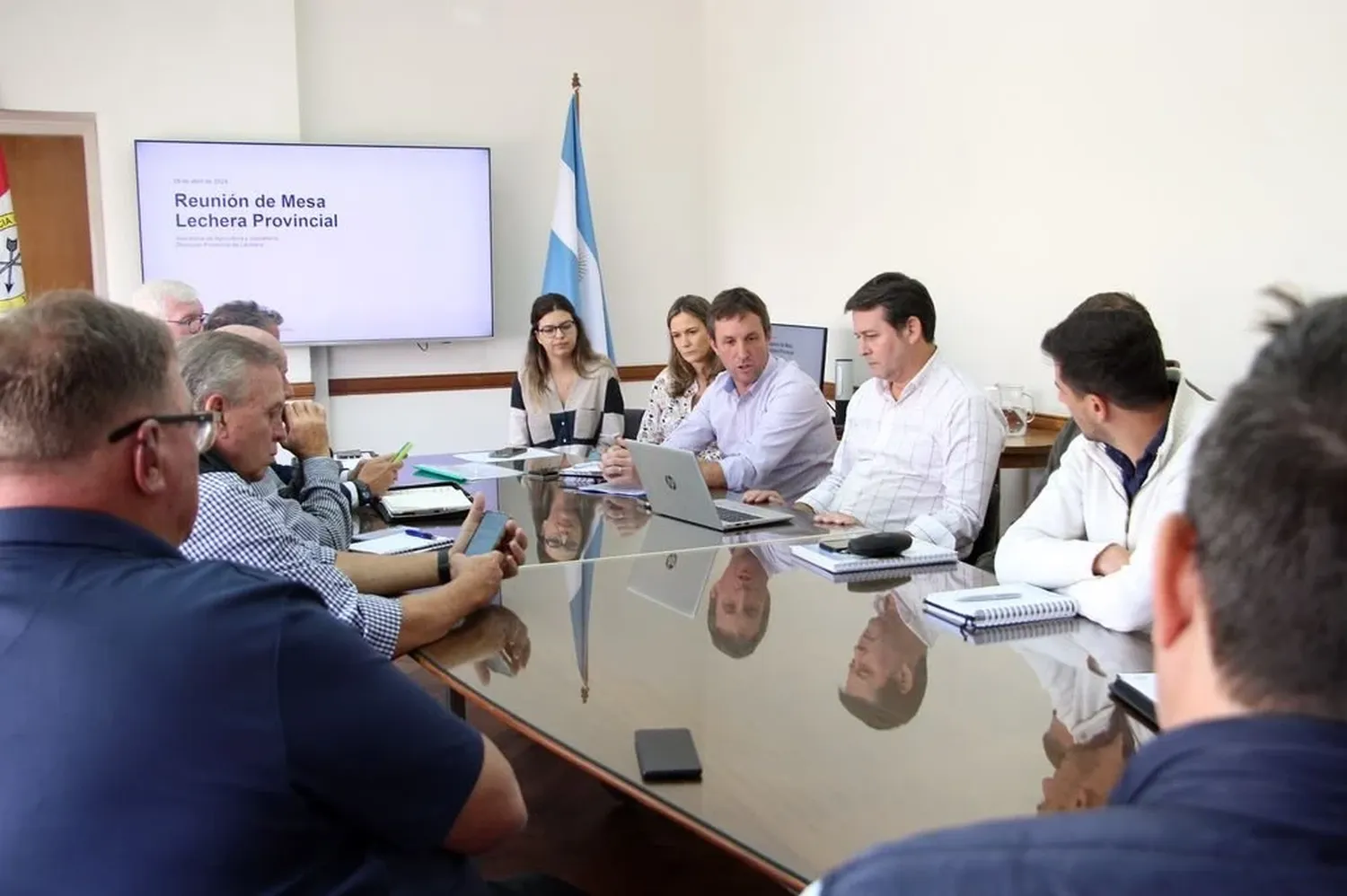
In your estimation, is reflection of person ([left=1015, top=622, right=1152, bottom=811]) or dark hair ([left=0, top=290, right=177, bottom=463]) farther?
reflection of person ([left=1015, top=622, right=1152, bottom=811])

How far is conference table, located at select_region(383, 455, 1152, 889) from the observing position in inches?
47.6

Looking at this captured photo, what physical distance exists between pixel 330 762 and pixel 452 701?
1511 millimetres

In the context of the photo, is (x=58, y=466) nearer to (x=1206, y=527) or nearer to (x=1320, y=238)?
(x=1206, y=527)

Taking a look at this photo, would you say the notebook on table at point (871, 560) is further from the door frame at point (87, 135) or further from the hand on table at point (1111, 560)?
the door frame at point (87, 135)

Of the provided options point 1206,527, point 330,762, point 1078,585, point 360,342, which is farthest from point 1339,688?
point 360,342

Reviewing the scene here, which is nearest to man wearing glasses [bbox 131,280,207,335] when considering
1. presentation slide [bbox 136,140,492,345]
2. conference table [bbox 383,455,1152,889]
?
conference table [bbox 383,455,1152,889]

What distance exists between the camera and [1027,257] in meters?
4.01

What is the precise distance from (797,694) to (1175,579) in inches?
38.8

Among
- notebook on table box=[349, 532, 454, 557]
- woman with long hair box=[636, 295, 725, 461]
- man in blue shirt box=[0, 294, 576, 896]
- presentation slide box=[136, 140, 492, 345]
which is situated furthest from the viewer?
presentation slide box=[136, 140, 492, 345]

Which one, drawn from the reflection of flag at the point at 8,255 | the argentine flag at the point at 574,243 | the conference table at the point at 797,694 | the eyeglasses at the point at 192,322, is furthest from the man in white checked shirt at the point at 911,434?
the reflection of flag at the point at 8,255

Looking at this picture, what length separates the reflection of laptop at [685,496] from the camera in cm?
266

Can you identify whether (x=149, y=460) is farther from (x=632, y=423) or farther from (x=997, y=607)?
(x=632, y=423)

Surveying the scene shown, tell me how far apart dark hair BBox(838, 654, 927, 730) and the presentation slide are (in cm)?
450

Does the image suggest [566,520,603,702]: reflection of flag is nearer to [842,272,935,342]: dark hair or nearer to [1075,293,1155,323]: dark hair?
[842,272,935,342]: dark hair
